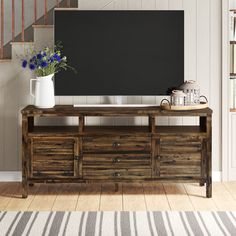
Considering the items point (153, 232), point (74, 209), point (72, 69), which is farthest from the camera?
point (72, 69)

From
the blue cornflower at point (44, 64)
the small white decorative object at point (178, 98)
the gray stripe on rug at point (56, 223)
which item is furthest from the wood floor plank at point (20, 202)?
the small white decorative object at point (178, 98)

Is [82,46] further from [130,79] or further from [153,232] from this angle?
[153,232]

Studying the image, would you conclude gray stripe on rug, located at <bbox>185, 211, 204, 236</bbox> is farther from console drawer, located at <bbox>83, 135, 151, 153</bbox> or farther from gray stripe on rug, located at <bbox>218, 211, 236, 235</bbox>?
console drawer, located at <bbox>83, 135, 151, 153</bbox>

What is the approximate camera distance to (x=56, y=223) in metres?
4.50

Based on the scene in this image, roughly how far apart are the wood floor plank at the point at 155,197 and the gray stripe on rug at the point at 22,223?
2.96ft

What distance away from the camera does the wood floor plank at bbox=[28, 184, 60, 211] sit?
196 inches

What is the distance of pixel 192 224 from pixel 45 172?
4.56ft

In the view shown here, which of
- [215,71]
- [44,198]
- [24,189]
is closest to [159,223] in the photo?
[44,198]

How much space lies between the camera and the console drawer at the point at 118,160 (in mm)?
5281

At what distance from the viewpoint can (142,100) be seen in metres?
5.80

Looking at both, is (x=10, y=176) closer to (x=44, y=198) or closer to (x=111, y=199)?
(x=44, y=198)

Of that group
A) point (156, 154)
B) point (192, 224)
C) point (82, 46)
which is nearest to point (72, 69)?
point (82, 46)

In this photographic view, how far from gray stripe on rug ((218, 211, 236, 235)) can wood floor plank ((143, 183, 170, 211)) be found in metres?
0.42

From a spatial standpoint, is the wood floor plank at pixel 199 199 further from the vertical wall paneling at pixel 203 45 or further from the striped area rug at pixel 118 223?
the vertical wall paneling at pixel 203 45
